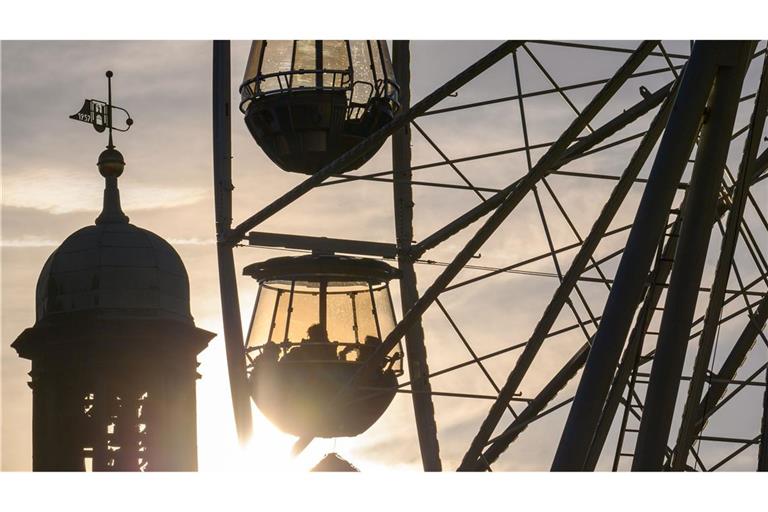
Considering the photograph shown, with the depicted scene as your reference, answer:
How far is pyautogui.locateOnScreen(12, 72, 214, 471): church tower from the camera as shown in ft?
179

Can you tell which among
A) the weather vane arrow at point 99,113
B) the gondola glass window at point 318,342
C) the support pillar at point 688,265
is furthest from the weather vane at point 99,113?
the support pillar at point 688,265

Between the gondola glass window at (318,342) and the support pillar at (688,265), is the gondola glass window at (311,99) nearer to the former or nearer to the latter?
the gondola glass window at (318,342)

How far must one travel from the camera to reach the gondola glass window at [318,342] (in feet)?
95.2

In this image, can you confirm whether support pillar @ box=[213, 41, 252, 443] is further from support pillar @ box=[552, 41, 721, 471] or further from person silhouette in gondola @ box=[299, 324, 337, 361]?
support pillar @ box=[552, 41, 721, 471]

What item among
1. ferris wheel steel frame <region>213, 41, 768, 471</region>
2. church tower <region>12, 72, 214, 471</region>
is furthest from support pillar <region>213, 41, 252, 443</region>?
church tower <region>12, 72, 214, 471</region>

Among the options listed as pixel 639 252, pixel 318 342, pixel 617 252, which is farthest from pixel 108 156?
pixel 639 252

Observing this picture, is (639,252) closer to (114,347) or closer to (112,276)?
(112,276)

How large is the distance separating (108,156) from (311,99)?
33.0 meters

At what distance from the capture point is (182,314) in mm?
57312

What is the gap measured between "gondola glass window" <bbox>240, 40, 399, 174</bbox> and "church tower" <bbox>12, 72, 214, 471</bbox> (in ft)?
85.4

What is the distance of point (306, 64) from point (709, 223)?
37.4ft
